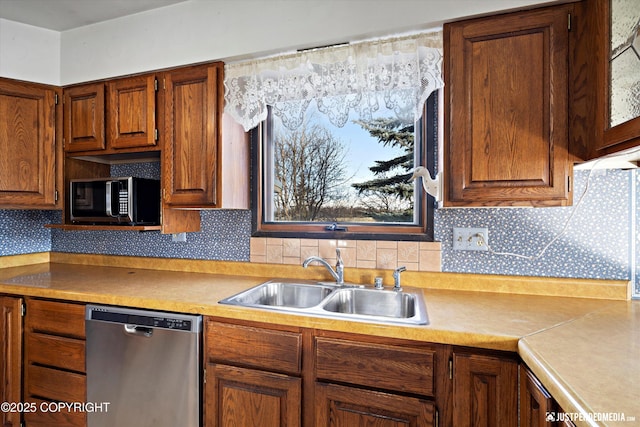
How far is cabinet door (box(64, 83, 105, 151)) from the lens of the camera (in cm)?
214

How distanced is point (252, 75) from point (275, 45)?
20 centimetres

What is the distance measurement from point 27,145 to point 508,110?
2731 mm

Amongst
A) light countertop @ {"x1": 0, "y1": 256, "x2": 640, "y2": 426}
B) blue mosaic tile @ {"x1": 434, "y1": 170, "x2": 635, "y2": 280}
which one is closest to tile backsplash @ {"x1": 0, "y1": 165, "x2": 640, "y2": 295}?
blue mosaic tile @ {"x1": 434, "y1": 170, "x2": 635, "y2": 280}

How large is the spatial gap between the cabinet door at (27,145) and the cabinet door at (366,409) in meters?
2.18

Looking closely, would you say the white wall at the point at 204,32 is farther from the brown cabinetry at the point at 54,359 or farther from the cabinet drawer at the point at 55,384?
the cabinet drawer at the point at 55,384

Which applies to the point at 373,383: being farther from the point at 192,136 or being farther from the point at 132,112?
the point at 132,112

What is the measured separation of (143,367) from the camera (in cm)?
154

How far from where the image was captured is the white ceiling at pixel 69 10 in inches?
78.3

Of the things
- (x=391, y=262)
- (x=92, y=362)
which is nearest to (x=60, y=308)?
(x=92, y=362)

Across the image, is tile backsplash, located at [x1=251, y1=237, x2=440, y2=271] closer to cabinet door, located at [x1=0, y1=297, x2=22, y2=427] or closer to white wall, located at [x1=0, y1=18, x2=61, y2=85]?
cabinet door, located at [x1=0, y1=297, x2=22, y2=427]

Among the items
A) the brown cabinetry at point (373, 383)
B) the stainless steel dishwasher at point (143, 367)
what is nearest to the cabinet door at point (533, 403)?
the brown cabinetry at point (373, 383)

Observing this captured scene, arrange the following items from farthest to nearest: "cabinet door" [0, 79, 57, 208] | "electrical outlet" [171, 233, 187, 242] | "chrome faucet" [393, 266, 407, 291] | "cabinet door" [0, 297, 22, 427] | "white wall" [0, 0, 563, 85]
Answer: "electrical outlet" [171, 233, 187, 242] → "cabinet door" [0, 79, 57, 208] → "cabinet door" [0, 297, 22, 427] → "chrome faucet" [393, 266, 407, 291] → "white wall" [0, 0, 563, 85]

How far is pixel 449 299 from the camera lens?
61.1 inches

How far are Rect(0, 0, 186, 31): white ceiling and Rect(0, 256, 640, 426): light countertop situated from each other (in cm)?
159
